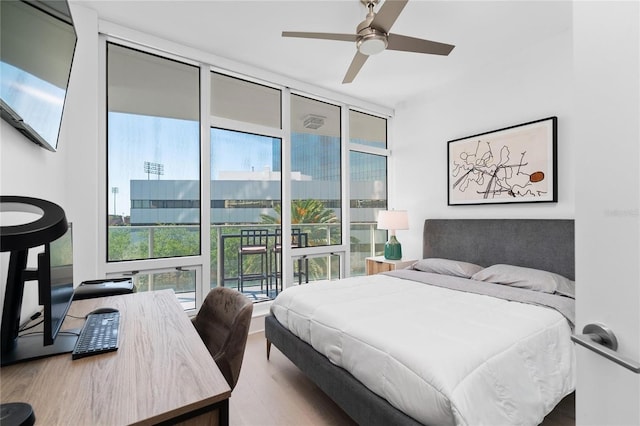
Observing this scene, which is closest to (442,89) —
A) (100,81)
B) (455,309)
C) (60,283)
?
(455,309)

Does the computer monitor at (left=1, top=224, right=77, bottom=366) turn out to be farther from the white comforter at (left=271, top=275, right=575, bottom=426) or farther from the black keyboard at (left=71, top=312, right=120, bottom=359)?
the white comforter at (left=271, top=275, right=575, bottom=426)

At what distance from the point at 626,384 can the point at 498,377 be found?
2.80ft

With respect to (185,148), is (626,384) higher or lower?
lower

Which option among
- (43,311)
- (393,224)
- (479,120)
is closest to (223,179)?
(393,224)

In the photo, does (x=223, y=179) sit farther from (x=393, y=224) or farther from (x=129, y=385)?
(x=129, y=385)

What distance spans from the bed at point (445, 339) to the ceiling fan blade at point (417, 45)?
1851mm

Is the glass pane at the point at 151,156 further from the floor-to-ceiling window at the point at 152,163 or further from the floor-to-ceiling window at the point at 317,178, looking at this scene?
the floor-to-ceiling window at the point at 317,178

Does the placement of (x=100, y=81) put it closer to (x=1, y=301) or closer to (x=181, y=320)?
(x=1, y=301)

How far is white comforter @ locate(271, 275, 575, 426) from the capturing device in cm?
127

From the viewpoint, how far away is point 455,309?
6.55ft

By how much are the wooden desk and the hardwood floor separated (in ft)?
3.49

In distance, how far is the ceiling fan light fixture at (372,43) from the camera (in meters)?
2.04

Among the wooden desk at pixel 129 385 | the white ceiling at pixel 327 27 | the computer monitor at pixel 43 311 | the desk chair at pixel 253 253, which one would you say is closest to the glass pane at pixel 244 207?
the desk chair at pixel 253 253

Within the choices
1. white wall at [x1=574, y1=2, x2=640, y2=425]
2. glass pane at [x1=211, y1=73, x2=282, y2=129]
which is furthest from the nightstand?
white wall at [x1=574, y1=2, x2=640, y2=425]
